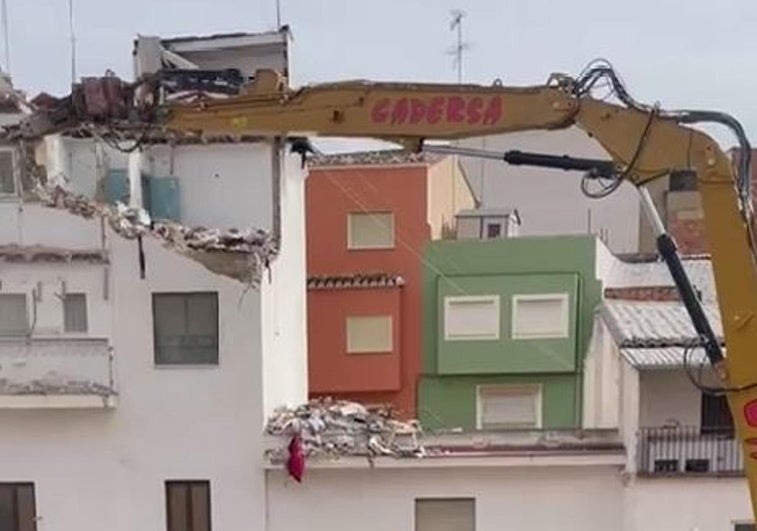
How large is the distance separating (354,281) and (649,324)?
701 centimetres

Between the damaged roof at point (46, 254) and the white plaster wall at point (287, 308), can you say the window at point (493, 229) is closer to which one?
the white plaster wall at point (287, 308)

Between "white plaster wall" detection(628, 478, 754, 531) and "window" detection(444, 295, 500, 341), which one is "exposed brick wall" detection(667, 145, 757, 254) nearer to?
"window" detection(444, 295, 500, 341)

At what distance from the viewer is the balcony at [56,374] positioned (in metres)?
13.5

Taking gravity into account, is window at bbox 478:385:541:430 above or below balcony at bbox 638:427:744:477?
below

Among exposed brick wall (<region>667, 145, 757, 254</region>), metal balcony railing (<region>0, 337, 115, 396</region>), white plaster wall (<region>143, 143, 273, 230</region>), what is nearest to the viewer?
metal balcony railing (<region>0, 337, 115, 396</region>)

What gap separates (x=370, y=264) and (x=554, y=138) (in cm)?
742

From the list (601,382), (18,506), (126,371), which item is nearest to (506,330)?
(601,382)

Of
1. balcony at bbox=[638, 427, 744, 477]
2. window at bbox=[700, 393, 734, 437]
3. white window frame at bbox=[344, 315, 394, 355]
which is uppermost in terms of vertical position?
white window frame at bbox=[344, 315, 394, 355]

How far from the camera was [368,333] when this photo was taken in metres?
19.7

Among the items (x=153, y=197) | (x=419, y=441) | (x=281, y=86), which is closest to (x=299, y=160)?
(x=153, y=197)

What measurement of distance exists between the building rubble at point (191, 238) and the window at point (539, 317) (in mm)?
7264

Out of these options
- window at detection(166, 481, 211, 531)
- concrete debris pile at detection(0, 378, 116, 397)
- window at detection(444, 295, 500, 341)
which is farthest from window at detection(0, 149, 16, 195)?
window at detection(444, 295, 500, 341)

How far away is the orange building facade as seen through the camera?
64.4 feet

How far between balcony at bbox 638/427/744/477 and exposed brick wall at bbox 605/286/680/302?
16.4 ft
